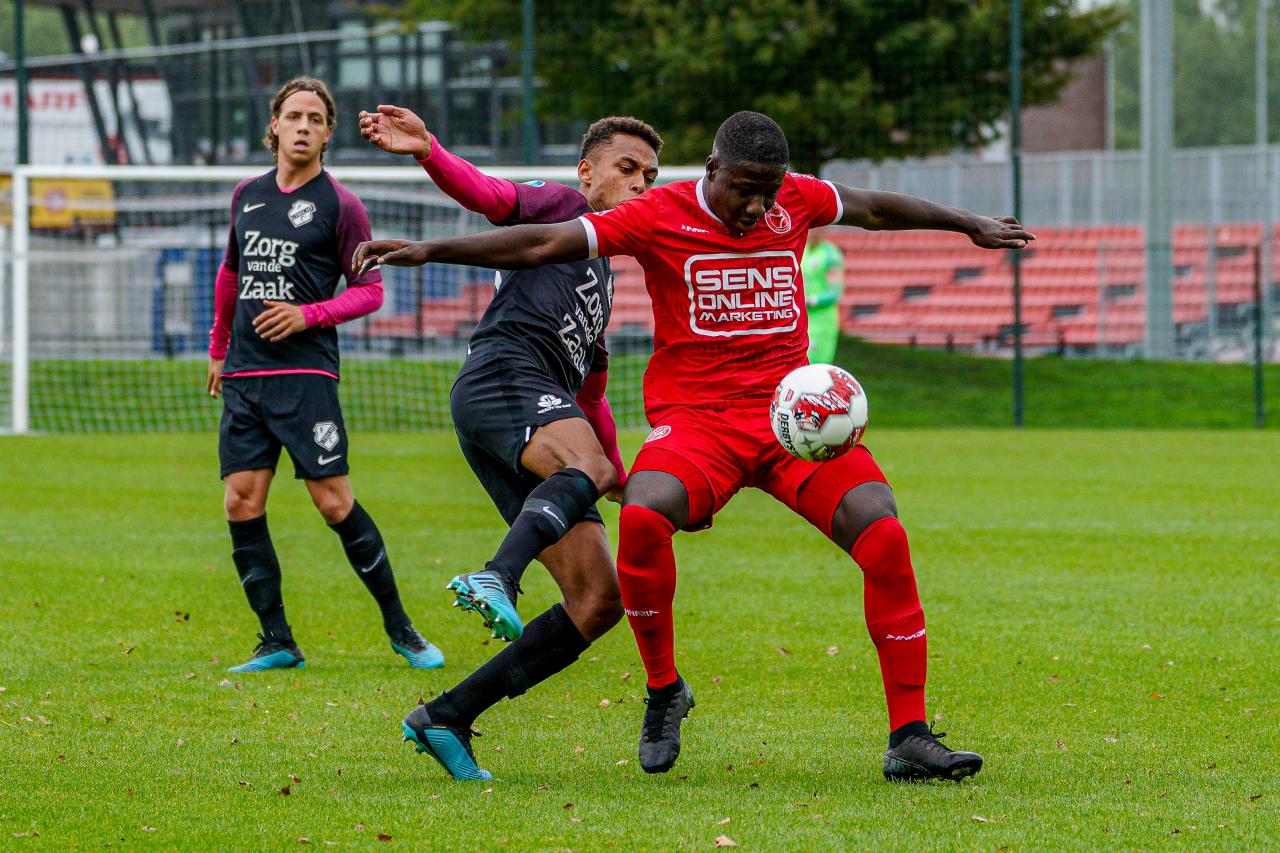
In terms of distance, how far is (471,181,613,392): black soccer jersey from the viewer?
5.77 m

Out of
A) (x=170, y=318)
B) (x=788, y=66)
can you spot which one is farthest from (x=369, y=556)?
(x=788, y=66)

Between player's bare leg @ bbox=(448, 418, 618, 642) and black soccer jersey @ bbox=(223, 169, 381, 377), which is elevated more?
black soccer jersey @ bbox=(223, 169, 381, 377)

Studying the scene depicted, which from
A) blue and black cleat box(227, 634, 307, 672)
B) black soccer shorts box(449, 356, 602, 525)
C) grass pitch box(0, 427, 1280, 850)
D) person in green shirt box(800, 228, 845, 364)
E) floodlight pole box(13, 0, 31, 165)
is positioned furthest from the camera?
floodlight pole box(13, 0, 31, 165)

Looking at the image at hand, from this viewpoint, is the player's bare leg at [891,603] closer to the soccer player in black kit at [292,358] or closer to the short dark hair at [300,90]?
the soccer player in black kit at [292,358]

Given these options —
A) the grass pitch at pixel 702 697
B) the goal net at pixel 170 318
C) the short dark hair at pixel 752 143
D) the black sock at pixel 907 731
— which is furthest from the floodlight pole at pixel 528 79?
the black sock at pixel 907 731

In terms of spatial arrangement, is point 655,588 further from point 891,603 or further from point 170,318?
point 170,318

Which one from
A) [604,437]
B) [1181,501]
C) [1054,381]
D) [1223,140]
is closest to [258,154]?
[1054,381]

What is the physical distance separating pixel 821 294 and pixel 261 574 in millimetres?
10563

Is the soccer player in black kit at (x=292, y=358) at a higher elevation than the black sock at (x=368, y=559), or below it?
higher

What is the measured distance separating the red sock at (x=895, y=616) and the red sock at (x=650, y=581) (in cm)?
58

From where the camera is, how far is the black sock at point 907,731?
497cm

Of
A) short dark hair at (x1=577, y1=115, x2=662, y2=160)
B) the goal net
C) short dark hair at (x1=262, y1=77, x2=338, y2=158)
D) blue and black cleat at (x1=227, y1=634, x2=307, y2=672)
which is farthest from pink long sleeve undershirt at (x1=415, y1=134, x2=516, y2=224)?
the goal net

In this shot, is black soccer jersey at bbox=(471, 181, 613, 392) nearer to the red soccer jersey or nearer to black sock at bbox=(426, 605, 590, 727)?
the red soccer jersey

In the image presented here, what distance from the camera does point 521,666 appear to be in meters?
5.23
